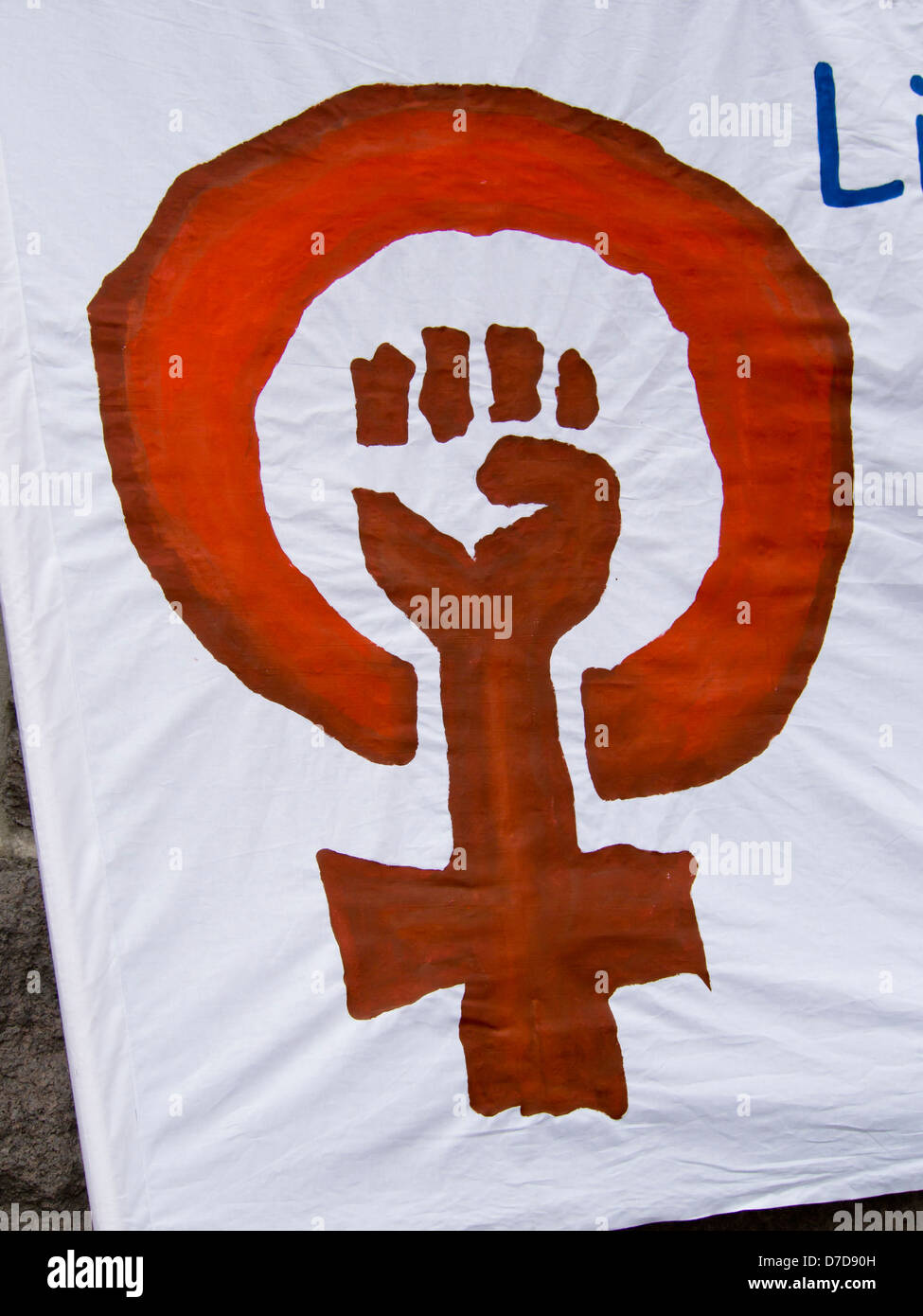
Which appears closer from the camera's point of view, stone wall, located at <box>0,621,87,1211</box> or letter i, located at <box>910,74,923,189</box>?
stone wall, located at <box>0,621,87,1211</box>

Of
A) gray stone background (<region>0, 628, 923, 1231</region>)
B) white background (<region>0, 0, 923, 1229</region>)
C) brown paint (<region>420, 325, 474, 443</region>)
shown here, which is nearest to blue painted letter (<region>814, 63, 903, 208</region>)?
white background (<region>0, 0, 923, 1229</region>)

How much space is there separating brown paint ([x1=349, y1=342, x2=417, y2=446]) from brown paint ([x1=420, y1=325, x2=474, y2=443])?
29 mm

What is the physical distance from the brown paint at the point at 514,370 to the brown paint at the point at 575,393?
3cm

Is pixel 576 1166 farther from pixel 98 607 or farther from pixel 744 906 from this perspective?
pixel 98 607

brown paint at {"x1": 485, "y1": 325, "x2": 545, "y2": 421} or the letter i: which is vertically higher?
the letter i

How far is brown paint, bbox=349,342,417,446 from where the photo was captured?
1466 millimetres

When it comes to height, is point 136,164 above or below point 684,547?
above

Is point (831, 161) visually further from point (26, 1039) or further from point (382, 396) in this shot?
point (26, 1039)

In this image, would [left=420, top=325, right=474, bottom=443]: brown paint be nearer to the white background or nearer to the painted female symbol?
the white background

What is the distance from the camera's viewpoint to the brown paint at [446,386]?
1.48 meters

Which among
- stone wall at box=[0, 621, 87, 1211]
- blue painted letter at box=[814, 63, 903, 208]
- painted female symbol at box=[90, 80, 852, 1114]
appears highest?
blue painted letter at box=[814, 63, 903, 208]
